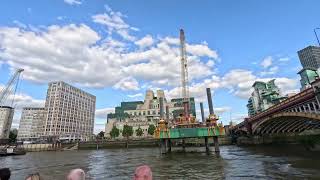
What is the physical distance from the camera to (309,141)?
2259 inches

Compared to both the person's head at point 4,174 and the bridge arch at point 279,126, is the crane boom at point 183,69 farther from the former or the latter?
the person's head at point 4,174

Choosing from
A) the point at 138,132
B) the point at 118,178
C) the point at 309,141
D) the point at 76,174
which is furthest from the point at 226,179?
the point at 138,132

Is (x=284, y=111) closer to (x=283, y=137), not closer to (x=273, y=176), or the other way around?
(x=283, y=137)

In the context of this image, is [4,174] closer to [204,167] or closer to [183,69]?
[204,167]

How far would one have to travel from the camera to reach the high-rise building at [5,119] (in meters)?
179

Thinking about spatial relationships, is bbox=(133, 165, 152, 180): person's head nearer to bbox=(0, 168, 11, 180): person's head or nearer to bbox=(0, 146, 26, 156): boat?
bbox=(0, 168, 11, 180): person's head

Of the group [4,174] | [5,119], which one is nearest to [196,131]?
[4,174]

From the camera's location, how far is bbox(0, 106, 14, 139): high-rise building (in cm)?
17929

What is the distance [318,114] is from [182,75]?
7497cm

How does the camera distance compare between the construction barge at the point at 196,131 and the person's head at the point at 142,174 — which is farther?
the construction barge at the point at 196,131

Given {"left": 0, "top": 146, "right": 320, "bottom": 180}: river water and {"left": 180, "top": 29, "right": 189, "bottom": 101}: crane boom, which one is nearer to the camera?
{"left": 0, "top": 146, "right": 320, "bottom": 180}: river water

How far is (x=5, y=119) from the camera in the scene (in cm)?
18262

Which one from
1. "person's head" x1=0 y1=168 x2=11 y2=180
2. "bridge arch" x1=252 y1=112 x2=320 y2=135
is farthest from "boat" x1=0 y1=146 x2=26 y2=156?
"person's head" x1=0 y1=168 x2=11 y2=180

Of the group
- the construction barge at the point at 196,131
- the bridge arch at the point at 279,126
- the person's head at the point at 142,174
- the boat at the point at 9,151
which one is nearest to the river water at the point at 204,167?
the construction barge at the point at 196,131
